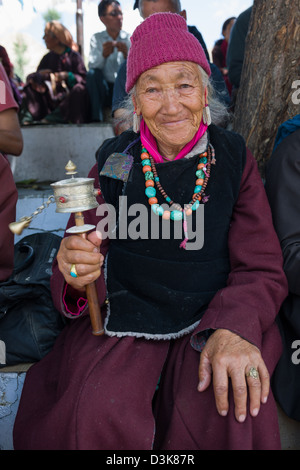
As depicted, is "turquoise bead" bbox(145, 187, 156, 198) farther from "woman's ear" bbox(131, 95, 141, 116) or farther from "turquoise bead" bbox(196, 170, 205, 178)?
"woman's ear" bbox(131, 95, 141, 116)

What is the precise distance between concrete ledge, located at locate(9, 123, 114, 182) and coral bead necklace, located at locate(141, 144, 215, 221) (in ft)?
9.98

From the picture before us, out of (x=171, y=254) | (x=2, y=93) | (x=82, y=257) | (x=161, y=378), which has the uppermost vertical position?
(x=2, y=93)

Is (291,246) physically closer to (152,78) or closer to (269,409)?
(269,409)

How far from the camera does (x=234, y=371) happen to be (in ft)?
4.77

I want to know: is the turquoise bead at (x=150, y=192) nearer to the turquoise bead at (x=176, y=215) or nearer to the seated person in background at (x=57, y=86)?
the turquoise bead at (x=176, y=215)

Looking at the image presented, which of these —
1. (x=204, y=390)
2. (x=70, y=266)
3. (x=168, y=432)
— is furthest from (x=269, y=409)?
(x=70, y=266)

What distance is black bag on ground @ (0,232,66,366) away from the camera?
2039 millimetres

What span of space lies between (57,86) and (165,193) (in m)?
4.20

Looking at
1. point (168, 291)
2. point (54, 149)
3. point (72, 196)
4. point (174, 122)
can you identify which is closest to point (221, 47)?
point (54, 149)

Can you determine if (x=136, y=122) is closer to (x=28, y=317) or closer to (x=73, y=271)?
(x=73, y=271)

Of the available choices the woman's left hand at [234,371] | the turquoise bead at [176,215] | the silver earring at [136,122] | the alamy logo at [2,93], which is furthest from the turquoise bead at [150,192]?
the alamy logo at [2,93]

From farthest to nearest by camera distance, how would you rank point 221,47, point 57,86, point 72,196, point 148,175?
1. point 221,47
2. point 57,86
3. point 148,175
4. point 72,196

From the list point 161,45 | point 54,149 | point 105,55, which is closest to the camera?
point 161,45

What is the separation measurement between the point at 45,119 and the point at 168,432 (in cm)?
464
